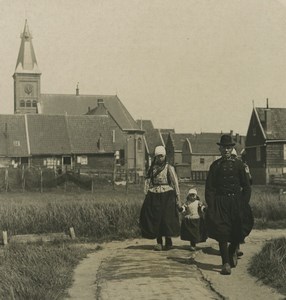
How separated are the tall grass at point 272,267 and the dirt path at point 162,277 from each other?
137 millimetres

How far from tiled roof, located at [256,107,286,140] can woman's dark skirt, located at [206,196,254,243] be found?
3745 cm

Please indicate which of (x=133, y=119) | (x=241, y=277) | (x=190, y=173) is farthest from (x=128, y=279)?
(x=133, y=119)

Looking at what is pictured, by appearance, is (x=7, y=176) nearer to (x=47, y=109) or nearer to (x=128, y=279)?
(x=128, y=279)

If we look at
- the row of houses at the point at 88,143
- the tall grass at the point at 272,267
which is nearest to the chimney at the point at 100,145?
the row of houses at the point at 88,143

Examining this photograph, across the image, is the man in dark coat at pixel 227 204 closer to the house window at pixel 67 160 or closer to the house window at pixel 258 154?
the house window at pixel 258 154

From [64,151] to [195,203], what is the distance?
37851 mm

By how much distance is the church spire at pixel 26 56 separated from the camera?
81125 millimetres

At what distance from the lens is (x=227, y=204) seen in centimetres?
837

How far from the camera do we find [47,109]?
71.6 meters

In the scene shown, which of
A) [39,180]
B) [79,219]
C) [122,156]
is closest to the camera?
[79,219]

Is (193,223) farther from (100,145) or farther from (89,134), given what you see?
(89,134)

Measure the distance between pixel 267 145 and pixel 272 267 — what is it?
3756 centimetres

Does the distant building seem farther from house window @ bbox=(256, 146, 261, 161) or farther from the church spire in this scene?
the church spire

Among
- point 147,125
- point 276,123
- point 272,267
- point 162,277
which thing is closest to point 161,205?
point 162,277
